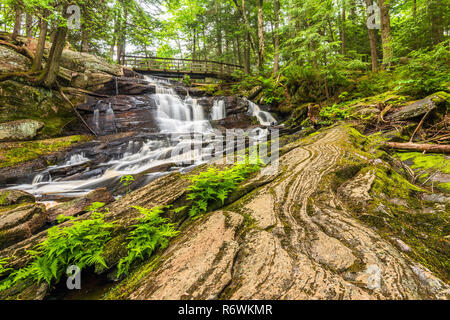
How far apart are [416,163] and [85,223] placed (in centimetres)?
551

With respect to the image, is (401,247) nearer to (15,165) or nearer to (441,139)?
(441,139)

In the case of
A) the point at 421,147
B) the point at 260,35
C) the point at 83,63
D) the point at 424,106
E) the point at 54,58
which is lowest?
the point at 421,147

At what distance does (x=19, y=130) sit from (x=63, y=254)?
962 cm

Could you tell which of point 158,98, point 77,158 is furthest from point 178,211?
point 158,98

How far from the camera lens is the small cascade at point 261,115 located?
547 inches

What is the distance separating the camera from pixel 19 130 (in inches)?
318

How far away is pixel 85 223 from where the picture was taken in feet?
6.91

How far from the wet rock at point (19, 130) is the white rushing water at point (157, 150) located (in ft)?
7.94

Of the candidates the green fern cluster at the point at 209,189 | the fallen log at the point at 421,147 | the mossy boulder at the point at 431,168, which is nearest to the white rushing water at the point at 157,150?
the green fern cluster at the point at 209,189

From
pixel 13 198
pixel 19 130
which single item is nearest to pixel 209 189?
pixel 13 198

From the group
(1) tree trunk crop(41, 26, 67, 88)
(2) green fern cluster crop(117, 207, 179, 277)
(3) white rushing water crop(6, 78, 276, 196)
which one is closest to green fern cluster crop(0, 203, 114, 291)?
(2) green fern cluster crop(117, 207, 179, 277)

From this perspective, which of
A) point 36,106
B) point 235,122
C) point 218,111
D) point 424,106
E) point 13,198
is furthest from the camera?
point 218,111

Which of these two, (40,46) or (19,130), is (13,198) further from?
(40,46)

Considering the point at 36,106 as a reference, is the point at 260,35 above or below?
above
